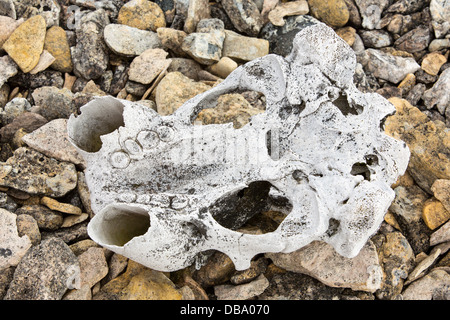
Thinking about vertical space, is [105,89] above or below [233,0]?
below

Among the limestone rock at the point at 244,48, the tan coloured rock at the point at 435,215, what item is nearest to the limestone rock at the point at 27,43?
the limestone rock at the point at 244,48

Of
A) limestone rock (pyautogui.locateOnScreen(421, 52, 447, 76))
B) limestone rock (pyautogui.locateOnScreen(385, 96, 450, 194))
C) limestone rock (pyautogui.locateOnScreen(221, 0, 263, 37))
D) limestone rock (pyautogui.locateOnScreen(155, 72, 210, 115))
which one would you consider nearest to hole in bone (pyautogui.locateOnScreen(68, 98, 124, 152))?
limestone rock (pyautogui.locateOnScreen(155, 72, 210, 115))

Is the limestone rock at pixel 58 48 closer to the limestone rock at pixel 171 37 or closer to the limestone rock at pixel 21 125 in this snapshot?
the limestone rock at pixel 21 125

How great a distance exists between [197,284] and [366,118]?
138 cm

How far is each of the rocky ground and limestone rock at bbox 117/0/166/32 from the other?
0.01 meters

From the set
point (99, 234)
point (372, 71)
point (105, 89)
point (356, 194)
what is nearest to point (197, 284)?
point (99, 234)

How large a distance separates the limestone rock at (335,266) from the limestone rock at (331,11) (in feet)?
6.83

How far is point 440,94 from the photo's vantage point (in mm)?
3613

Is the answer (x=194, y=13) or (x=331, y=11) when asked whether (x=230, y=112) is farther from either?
(x=331, y=11)

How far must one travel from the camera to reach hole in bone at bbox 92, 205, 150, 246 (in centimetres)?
224

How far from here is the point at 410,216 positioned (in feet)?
9.75

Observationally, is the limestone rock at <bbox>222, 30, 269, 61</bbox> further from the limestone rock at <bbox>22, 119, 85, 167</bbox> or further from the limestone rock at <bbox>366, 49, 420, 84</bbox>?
the limestone rock at <bbox>22, 119, 85, 167</bbox>

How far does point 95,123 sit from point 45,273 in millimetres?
890

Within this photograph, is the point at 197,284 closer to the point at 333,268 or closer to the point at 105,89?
the point at 333,268
